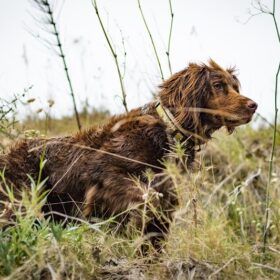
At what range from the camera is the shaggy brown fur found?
3877 millimetres

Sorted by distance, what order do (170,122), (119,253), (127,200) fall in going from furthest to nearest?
(170,122) < (127,200) < (119,253)

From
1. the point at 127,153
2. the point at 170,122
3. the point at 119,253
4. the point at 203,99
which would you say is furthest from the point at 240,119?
the point at 119,253

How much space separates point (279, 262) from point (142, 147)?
1.28 meters

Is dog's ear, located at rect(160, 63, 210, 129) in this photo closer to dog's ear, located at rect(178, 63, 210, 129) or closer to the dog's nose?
dog's ear, located at rect(178, 63, 210, 129)

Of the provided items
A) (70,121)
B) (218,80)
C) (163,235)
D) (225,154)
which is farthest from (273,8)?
(70,121)

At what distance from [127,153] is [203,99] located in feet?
2.36

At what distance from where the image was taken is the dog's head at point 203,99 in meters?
3.96

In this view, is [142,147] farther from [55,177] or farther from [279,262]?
[279,262]

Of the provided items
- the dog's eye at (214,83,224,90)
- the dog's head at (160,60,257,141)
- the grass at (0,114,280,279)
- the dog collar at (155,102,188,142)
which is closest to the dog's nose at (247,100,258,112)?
the dog's head at (160,60,257,141)

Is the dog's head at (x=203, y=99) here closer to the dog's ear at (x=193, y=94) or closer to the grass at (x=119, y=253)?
the dog's ear at (x=193, y=94)

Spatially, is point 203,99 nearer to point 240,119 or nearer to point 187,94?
point 187,94

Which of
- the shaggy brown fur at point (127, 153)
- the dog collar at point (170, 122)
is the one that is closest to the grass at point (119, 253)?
the shaggy brown fur at point (127, 153)

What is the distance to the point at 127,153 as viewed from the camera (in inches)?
154

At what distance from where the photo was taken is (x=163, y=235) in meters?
3.71
